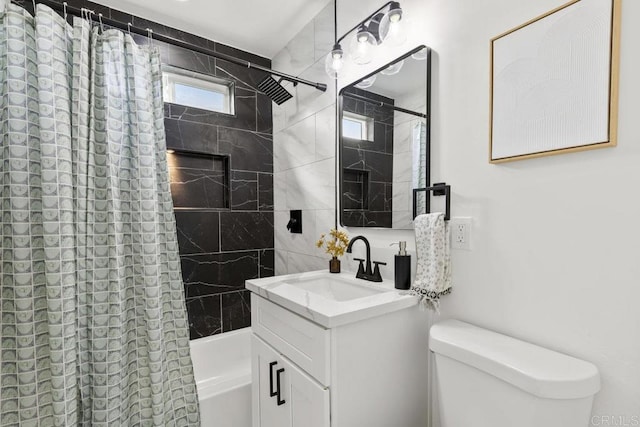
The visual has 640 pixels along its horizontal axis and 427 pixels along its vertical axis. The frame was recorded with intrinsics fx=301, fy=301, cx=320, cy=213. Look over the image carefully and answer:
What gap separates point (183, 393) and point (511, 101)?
1.88 metres

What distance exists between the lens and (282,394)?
1.21m

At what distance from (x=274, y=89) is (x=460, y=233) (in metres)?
1.47

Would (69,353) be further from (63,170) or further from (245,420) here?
(245,420)

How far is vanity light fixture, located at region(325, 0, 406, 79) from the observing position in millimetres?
1283

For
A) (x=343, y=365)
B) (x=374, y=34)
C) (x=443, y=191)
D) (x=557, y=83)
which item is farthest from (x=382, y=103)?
(x=343, y=365)

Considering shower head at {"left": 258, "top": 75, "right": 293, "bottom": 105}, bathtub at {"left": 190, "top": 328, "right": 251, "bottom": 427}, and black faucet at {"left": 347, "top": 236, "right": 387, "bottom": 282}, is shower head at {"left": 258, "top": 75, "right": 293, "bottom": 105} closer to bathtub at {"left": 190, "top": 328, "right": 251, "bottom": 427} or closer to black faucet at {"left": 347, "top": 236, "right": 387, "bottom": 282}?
black faucet at {"left": 347, "top": 236, "right": 387, "bottom": 282}

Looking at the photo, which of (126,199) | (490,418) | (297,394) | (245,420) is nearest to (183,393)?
(245,420)

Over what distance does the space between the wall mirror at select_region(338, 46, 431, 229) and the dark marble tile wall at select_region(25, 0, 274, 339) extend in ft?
3.18

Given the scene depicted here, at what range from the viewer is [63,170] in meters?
1.21

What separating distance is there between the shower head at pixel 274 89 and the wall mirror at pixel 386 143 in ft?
1.42

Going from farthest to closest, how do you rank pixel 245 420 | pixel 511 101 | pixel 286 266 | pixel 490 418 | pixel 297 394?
pixel 286 266 → pixel 245 420 → pixel 297 394 → pixel 511 101 → pixel 490 418

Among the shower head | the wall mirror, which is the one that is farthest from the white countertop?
the shower head

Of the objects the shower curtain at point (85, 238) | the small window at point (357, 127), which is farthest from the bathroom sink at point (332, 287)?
the small window at point (357, 127)

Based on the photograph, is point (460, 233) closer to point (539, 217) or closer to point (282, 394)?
point (539, 217)
